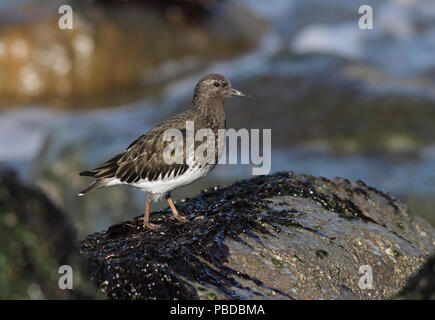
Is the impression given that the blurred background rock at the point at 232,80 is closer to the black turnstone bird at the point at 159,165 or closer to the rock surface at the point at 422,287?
the black turnstone bird at the point at 159,165

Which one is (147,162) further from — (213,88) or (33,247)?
(33,247)

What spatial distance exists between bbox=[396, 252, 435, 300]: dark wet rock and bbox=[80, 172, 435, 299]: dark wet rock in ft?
1.00

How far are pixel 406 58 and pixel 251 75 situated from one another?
5.57m

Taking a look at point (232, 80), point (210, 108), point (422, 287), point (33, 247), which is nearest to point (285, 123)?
point (232, 80)

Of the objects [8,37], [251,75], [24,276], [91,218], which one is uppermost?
[8,37]

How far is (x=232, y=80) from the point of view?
1466 centimetres

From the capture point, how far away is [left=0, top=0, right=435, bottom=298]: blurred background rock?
11492mm

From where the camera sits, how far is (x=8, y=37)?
1599 centimetres

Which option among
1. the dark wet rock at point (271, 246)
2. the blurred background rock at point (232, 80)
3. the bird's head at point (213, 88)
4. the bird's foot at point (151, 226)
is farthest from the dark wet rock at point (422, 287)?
the blurred background rock at point (232, 80)

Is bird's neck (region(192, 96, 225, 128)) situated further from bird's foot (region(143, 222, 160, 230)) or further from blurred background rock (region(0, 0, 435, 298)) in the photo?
blurred background rock (region(0, 0, 435, 298))

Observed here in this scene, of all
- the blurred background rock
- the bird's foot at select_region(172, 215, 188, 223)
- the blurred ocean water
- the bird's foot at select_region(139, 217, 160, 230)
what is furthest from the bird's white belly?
the blurred background rock

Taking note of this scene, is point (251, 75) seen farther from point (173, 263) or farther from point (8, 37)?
point (173, 263)

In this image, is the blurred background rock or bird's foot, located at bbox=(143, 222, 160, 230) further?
the blurred background rock

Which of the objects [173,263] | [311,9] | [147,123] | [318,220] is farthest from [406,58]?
[173,263]
